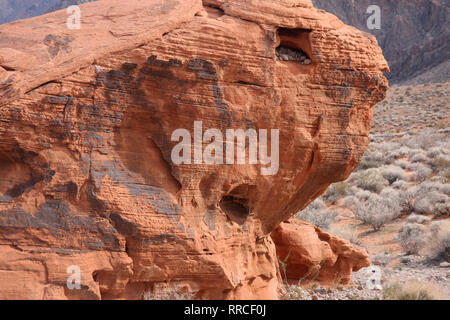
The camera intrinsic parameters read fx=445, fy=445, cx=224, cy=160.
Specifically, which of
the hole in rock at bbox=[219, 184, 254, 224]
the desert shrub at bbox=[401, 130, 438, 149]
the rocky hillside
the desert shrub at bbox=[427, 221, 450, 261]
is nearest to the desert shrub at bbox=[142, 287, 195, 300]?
the hole in rock at bbox=[219, 184, 254, 224]

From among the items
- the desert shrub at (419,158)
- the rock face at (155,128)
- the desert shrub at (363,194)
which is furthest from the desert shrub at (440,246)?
the desert shrub at (419,158)

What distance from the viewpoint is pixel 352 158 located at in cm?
600

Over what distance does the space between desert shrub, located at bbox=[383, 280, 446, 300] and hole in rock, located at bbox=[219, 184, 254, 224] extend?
2502 mm

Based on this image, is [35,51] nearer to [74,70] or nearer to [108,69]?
[74,70]

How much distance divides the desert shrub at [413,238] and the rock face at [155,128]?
4.47 m

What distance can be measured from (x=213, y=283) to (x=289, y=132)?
2109mm

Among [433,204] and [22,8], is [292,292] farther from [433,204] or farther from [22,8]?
[22,8]

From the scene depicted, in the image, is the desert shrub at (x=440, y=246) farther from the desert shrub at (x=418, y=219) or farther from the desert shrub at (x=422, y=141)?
the desert shrub at (x=422, y=141)

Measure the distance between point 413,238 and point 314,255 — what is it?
3483mm

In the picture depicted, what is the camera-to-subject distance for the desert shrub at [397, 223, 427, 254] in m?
9.44

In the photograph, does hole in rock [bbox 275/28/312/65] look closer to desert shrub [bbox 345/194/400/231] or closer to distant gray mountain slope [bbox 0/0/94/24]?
desert shrub [bbox 345/194/400/231]

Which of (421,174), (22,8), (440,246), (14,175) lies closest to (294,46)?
(14,175)

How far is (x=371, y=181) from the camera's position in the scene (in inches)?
619

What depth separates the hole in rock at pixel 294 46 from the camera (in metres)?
5.64
